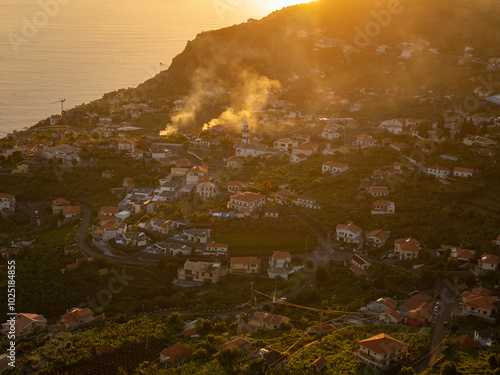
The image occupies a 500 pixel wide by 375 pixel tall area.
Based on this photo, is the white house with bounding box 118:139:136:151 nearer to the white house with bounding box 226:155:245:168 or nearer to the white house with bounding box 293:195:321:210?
the white house with bounding box 226:155:245:168

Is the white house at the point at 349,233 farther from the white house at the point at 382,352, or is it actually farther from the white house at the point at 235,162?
the white house at the point at 235,162

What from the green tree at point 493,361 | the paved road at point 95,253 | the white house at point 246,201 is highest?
the white house at point 246,201

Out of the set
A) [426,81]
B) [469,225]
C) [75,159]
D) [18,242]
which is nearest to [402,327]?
[469,225]

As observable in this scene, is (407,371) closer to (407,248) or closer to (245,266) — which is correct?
(407,248)

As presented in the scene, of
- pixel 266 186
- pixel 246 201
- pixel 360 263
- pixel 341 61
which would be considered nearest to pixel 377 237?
pixel 360 263

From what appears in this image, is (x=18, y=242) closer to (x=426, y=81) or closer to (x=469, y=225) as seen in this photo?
(x=469, y=225)

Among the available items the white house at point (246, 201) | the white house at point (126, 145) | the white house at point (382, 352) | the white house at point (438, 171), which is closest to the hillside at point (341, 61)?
the white house at point (126, 145)

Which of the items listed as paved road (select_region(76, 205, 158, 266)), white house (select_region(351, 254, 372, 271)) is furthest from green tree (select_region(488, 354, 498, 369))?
paved road (select_region(76, 205, 158, 266))
